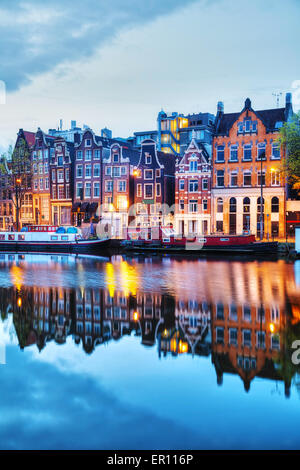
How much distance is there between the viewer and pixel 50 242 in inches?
2434

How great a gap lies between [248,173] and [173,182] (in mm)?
14008

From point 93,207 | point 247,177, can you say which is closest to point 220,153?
point 247,177

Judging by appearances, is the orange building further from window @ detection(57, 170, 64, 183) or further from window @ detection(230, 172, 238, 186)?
window @ detection(57, 170, 64, 183)

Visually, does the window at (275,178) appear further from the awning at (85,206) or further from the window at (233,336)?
the window at (233,336)

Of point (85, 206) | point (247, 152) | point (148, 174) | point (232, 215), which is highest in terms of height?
point (247, 152)

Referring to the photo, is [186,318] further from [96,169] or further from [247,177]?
[96,169]

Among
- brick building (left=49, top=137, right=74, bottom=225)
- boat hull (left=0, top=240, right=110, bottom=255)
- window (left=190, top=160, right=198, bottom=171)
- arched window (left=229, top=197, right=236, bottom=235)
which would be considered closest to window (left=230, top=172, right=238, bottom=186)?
arched window (left=229, top=197, right=236, bottom=235)

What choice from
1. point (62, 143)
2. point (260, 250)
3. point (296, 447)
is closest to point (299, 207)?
point (260, 250)

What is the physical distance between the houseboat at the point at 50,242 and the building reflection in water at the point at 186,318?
28.0 metres

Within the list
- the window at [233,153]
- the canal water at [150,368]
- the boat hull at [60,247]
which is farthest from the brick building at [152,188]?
the canal water at [150,368]

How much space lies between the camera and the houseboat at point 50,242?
59906mm

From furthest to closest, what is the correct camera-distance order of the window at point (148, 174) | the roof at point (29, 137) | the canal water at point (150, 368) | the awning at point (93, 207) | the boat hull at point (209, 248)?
the roof at point (29, 137)
the awning at point (93, 207)
the window at point (148, 174)
the boat hull at point (209, 248)
the canal water at point (150, 368)
